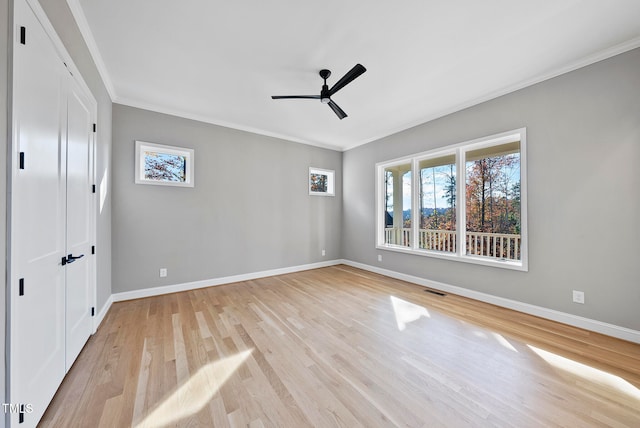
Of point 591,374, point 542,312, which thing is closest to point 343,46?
point 591,374

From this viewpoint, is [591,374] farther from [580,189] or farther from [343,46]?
[343,46]

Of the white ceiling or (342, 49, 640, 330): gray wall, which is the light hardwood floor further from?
the white ceiling

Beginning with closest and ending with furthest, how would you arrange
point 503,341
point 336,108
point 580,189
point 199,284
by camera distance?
point 503,341 → point 580,189 → point 336,108 → point 199,284

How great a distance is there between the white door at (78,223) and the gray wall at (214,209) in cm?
114

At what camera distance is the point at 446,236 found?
14.3 feet

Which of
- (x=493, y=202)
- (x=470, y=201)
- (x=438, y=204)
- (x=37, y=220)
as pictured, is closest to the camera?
(x=37, y=220)

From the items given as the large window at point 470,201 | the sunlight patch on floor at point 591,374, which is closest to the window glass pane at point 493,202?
the large window at point 470,201

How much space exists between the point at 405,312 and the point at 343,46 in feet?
10.2

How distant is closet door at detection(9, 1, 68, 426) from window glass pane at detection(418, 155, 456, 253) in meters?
4.58

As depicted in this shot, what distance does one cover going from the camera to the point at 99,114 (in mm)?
2727

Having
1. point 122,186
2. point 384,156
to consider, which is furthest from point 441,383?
point 122,186

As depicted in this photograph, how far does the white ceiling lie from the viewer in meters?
1.97

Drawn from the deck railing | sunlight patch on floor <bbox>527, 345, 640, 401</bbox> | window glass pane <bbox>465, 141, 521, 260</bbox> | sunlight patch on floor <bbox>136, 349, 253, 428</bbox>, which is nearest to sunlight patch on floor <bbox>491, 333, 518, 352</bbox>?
sunlight patch on floor <bbox>527, 345, 640, 401</bbox>

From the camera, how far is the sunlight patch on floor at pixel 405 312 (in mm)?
2779
